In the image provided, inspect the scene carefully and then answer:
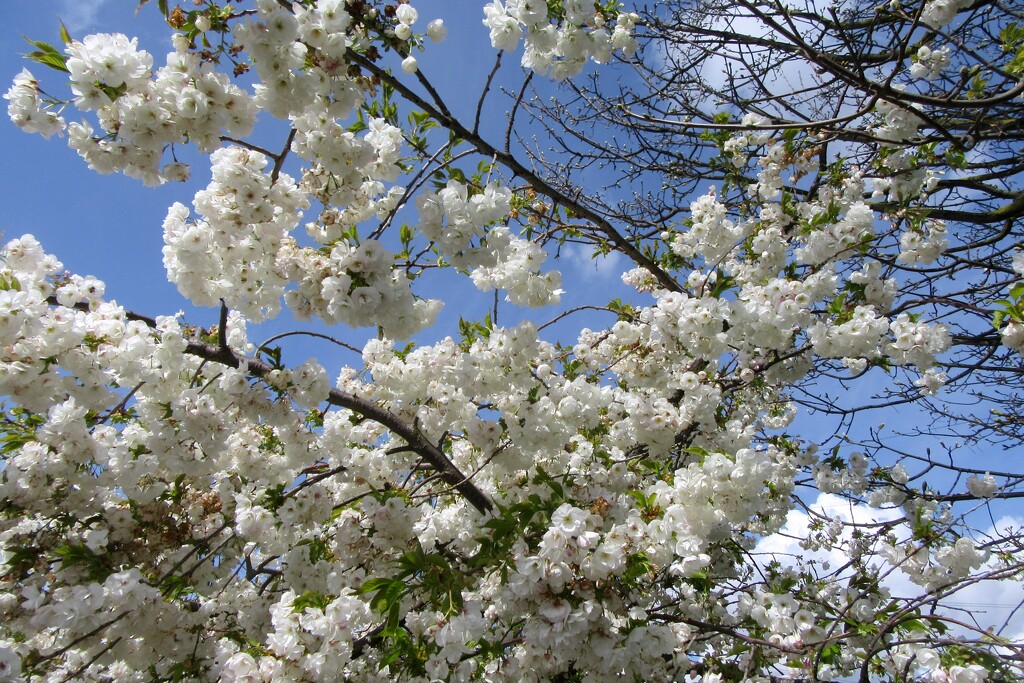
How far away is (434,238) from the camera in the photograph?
2.81m

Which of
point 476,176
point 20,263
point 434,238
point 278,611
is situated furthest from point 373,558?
point 20,263

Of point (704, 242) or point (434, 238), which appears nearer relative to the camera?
point (434, 238)

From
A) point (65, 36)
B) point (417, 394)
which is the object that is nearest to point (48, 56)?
point (65, 36)

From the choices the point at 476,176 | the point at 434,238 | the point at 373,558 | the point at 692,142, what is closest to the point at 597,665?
the point at 373,558

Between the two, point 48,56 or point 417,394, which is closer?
point 48,56

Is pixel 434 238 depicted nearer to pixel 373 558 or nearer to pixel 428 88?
pixel 428 88

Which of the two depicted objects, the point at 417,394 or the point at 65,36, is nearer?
the point at 65,36

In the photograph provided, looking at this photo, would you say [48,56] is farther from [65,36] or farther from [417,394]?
[417,394]

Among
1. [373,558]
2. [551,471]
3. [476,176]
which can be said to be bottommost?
[373,558]

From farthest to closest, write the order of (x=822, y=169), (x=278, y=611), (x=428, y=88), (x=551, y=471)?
(x=822, y=169) < (x=551, y=471) < (x=428, y=88) < (x=278, y=611)

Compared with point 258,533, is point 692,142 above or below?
above

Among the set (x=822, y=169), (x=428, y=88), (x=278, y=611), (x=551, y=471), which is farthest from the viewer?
(x=822, y=169)

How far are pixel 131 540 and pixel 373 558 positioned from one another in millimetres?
1435

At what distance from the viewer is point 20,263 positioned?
3012 mm
